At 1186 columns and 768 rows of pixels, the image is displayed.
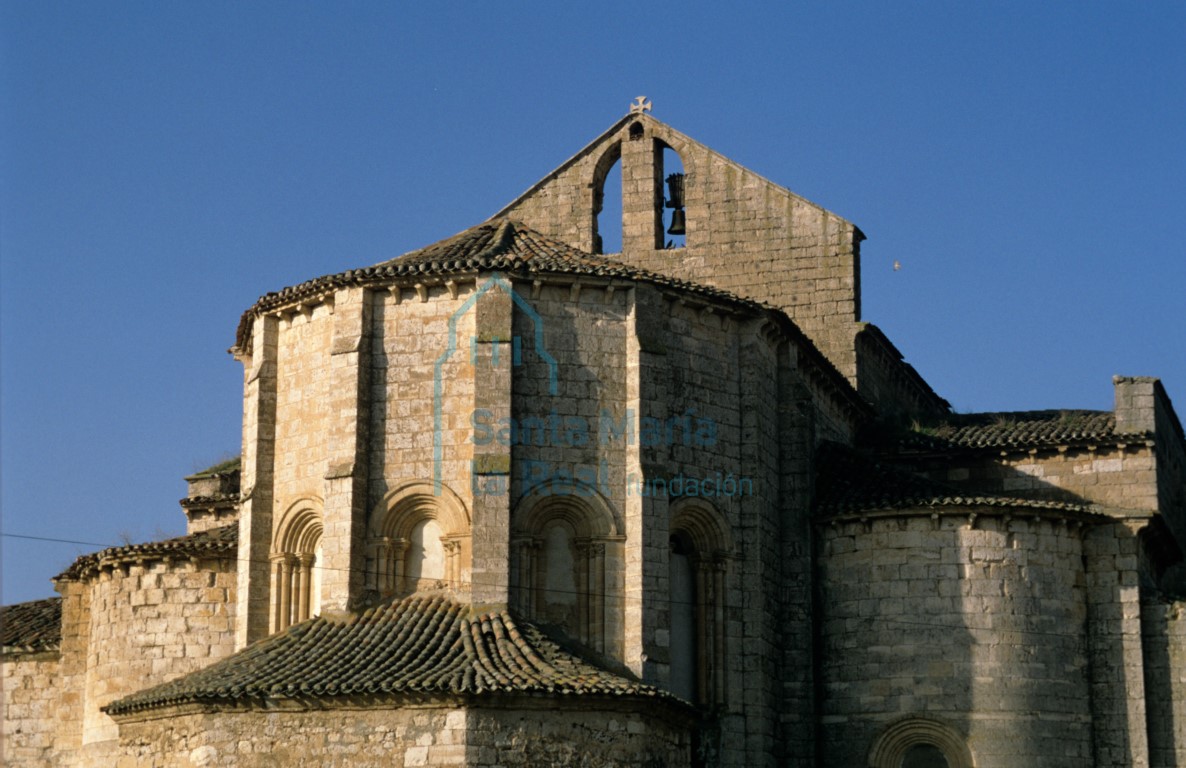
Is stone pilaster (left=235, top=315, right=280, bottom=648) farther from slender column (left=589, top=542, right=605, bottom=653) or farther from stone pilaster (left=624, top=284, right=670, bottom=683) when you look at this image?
stone pilaster (left=624, top=284, right=670, bottom=683)

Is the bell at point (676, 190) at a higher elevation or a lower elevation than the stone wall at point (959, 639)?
higher

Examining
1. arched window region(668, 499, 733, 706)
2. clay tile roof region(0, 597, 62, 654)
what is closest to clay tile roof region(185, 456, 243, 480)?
clay tile roof region(0, 597, 62, 654)

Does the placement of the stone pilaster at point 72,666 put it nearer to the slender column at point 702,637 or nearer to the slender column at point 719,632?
the slender column at point 702,637

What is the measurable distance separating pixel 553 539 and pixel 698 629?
2611 mm

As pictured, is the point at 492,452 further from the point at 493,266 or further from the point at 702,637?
the point at 702,637

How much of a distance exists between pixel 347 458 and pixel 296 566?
221cm

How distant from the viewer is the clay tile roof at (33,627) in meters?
26.3

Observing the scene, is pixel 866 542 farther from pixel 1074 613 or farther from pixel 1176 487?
pixel 1176 487

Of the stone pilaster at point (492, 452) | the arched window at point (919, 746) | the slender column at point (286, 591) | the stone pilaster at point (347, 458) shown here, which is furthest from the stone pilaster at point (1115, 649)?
the slender column at point (286, 591)

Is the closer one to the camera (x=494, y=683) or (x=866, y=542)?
(x=494, y=683)

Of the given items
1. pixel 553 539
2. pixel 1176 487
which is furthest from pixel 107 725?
pixel 1176 487

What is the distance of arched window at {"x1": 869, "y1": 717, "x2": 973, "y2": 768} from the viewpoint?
21.8 metres

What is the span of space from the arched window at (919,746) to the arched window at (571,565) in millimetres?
4886

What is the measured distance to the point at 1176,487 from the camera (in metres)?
29.1
